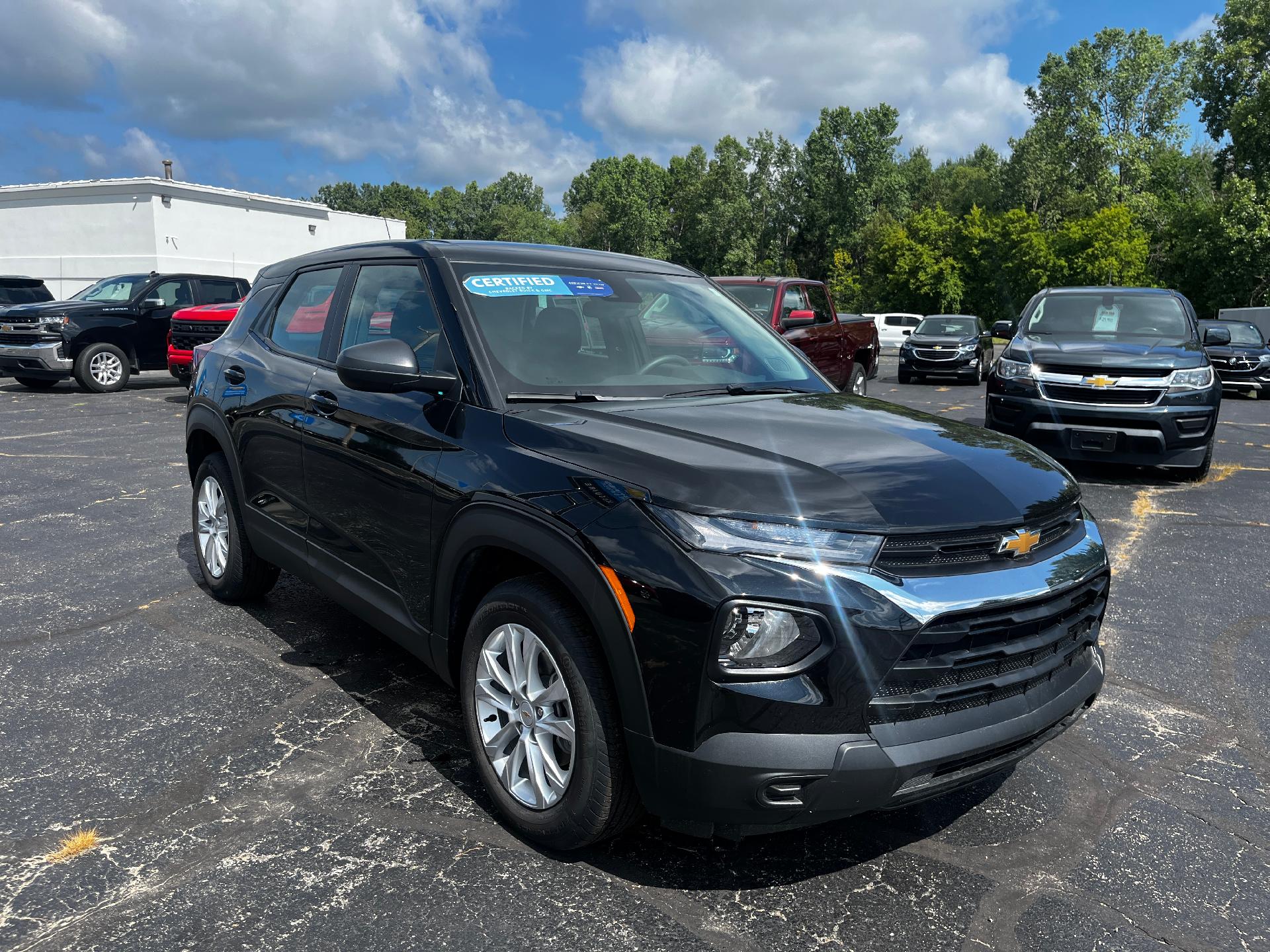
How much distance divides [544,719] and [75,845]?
1434 millimetres

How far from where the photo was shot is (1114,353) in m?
8.38

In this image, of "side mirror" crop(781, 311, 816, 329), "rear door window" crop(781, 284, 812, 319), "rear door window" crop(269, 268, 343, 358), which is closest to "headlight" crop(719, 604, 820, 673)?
"rear door window" crop(269, 268, 343, 358)

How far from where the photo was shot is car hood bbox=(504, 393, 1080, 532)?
2.39 metres

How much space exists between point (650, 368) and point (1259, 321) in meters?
33.3

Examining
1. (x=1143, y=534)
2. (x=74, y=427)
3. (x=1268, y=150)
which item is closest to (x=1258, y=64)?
(x=1268, y=150)

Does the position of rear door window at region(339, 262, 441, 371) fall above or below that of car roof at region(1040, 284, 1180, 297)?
below

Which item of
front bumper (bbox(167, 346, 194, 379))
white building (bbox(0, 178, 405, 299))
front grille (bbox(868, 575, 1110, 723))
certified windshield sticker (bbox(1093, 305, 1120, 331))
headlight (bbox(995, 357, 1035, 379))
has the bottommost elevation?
front grille (bbox(868, 575, 1110, 723))

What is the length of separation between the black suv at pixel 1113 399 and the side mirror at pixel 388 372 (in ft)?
21.5

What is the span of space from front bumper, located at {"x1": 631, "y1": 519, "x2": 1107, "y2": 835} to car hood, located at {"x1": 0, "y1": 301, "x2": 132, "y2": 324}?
51.8 feet

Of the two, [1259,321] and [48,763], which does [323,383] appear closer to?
[48,763]

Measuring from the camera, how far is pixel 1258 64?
141ft

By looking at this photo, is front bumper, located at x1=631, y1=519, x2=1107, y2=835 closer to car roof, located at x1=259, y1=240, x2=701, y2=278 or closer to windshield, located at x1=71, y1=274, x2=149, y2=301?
car roof, located at x1=259, y1=240, x2=701, y2=278

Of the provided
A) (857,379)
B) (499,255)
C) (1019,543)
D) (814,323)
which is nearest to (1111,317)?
(814,323)

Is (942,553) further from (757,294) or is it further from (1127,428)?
(757,294)
